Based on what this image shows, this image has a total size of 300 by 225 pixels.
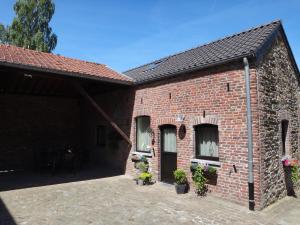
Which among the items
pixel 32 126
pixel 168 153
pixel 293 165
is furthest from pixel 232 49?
pixel 32 126

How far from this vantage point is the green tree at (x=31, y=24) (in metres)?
22.9

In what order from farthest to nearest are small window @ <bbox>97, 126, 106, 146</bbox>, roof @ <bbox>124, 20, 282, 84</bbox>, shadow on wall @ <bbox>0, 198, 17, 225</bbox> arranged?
small window @ <bbox>97, 126, 106, 146</bbox> → roof @ <bbox>124, 20, 282, 84</bbox> → shadow on wall @ <bbox>0, 198, 17, 225</bbox>

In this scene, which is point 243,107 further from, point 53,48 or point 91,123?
point 53,48

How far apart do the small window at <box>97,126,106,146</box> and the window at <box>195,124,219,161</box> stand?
20.0 feet

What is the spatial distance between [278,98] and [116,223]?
5710mm

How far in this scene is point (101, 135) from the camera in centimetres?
1328

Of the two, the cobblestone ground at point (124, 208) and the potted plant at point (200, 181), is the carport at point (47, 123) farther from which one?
the potted plant at point (200, 181)

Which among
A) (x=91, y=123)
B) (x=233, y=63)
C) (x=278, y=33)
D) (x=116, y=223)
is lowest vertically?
(x=116, y=223)

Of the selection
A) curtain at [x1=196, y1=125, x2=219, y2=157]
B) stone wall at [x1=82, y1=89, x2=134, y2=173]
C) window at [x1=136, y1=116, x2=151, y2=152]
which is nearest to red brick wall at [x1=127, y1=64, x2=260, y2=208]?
curtain at [x1=196, y1=125, x2=219, y2=157]

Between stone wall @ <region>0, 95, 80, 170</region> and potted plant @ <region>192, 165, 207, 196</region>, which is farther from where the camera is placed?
stone wall @ <region>0, 95, 80, 170</region>

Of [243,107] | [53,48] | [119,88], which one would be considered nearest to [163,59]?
[119,88]

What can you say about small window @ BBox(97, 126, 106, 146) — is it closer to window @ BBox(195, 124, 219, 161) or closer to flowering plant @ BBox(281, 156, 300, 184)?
window @ BBox(195, 124, 219, 161)

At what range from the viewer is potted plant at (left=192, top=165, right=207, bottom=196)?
7.49 metres

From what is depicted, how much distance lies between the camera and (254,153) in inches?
257
